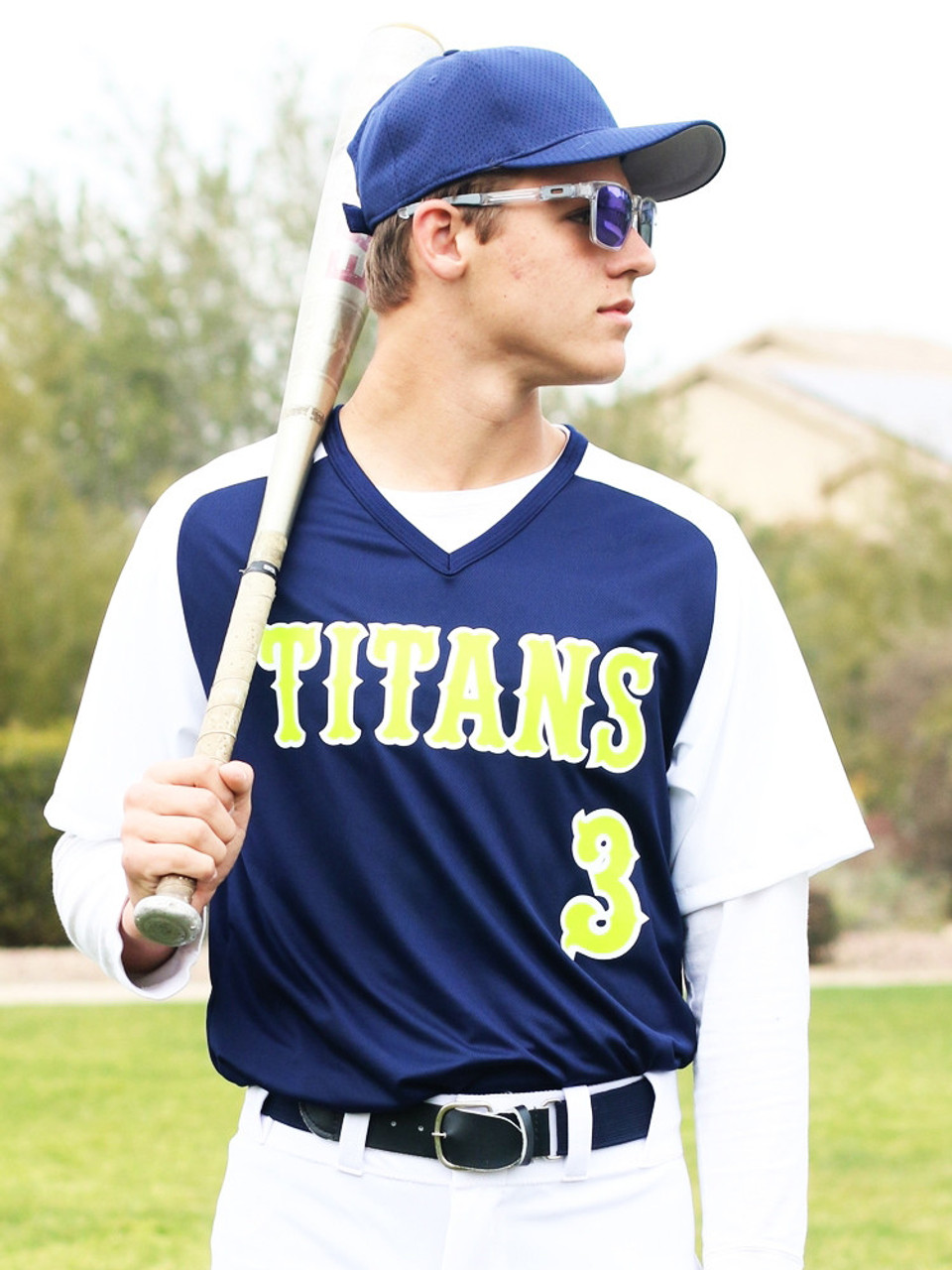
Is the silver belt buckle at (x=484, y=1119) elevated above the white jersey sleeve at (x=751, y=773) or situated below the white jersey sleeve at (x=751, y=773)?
below

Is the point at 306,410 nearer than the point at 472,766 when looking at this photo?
No

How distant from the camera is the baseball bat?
206 centimetres

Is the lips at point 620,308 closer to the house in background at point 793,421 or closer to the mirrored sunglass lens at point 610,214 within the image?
the mirrored sunglass lens at point 610,214

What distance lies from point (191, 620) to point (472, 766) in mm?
459

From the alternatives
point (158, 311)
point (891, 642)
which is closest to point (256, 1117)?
point (158, 311)

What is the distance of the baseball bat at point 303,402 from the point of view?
6.75 ft

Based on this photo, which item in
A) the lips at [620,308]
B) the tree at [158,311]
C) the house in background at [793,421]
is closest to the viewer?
the lips at [620,308]

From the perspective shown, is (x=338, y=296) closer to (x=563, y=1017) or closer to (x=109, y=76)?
(x=563, y=1017)

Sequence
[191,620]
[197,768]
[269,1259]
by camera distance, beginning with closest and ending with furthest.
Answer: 1. [197,768]
2. [269,1259]
3. [191,620]

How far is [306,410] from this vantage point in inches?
97.4

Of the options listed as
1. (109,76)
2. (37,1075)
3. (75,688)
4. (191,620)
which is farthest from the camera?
(109,76)

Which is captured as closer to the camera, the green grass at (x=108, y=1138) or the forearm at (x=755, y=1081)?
the forearm at (x=755, y=1081)

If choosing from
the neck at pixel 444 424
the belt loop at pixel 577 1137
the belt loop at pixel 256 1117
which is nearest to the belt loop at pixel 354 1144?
the belt loop at pixel 256 1117

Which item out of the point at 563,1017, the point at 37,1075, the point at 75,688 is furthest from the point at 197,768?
the point at 75,688
